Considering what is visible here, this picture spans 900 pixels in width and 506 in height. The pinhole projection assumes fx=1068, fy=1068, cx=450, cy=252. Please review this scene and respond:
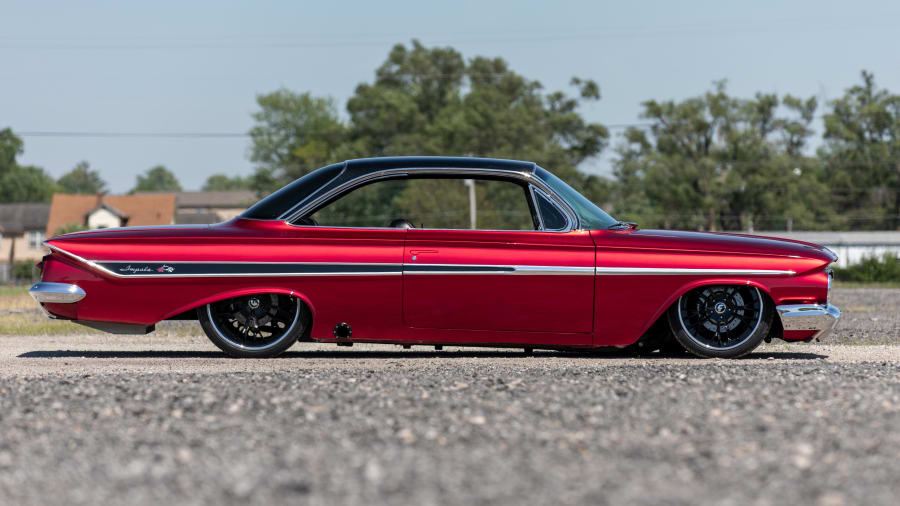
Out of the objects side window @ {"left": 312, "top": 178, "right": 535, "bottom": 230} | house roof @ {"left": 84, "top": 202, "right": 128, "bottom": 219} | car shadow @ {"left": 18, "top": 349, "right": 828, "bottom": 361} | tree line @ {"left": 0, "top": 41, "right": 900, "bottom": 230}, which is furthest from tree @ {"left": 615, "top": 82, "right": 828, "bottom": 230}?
car shadow @ {"left": 18, "top": 349, "right": 828, "bottom": 361}

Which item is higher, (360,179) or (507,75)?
(507,75)

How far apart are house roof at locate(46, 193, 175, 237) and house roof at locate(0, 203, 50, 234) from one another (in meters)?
7.48

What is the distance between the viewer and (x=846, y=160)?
3322 inches


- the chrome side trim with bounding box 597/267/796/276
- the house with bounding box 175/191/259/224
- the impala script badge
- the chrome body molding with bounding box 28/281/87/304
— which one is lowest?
the chrome body molding with bounding box 28/281/87/304

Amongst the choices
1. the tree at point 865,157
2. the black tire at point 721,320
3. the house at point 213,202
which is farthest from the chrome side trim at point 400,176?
the house at point 213,202

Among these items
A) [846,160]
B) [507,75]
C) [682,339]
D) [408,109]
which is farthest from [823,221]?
[682,339]

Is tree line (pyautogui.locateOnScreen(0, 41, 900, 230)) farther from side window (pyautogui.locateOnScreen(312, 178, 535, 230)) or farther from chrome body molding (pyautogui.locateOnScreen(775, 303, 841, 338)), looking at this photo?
chrome body molding (pyautogui.locateOnScreen(775, 303, 841, 338))

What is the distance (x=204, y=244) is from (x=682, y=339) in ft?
12.1

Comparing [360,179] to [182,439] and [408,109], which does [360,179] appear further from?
[408,109]

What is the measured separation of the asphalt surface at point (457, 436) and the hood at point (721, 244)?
110 cm

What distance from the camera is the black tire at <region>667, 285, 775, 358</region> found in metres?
8.06

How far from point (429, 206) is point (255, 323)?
15909 mm

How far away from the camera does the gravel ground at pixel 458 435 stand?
365 centimetres

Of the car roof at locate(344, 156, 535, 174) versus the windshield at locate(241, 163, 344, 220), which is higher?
the car roof at locate(344, 156, 535, 174)
